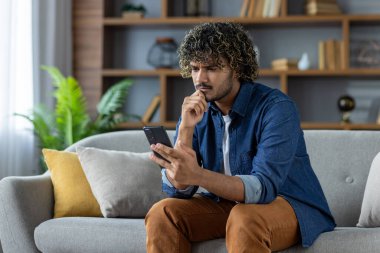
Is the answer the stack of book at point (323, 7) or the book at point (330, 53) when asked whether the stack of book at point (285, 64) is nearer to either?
the book at point (330, 53)

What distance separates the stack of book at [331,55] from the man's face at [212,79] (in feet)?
9.20

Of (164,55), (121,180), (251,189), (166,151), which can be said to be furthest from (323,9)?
(166,151)

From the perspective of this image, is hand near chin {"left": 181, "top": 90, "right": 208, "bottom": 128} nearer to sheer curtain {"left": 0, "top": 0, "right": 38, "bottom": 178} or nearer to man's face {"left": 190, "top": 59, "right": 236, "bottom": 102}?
man's face {"left": 190, "top": 59, "right": 236, "bottom": 102}

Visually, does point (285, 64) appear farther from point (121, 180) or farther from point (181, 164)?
point (181, 164)

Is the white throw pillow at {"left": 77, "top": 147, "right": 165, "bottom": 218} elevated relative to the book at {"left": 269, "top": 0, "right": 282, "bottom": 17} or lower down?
lower down

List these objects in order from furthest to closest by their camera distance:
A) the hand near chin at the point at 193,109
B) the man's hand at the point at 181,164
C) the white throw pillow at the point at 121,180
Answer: the white throw pillow at the point at 121,180 → the hand near chin at the point at 193,109 → the man's hand at the point at 181,164

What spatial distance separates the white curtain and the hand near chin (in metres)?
2.31

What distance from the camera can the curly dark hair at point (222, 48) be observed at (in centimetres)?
262

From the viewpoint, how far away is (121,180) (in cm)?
329

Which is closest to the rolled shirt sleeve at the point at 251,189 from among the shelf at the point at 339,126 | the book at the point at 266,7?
the shelf at the point at 339,126

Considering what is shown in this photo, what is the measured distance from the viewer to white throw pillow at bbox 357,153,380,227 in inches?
115

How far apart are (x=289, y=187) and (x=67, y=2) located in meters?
3.30

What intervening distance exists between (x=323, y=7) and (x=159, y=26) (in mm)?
1173

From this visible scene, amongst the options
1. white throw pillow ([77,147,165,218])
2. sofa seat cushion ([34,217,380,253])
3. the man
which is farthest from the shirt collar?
white throw pillow ([77,147,165,218])
